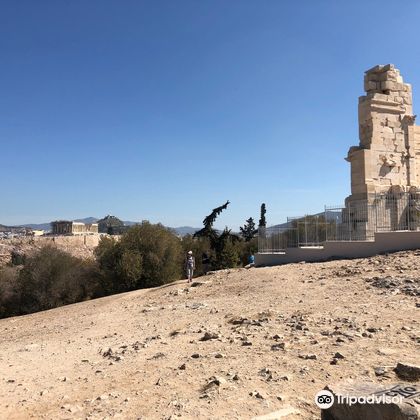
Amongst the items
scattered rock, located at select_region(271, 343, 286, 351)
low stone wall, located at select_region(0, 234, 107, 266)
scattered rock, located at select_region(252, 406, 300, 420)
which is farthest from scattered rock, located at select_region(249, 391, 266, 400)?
low stone wall, located at select_region(0, 234, 107, 266)

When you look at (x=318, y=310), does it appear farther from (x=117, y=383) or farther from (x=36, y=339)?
(x=36, y=339)

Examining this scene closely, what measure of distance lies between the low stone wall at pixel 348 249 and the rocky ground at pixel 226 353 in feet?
7.90

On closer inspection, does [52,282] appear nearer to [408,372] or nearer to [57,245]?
[408,372]

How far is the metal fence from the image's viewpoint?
1694 cm

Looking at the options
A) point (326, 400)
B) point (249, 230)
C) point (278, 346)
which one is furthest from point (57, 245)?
point (326, 400)

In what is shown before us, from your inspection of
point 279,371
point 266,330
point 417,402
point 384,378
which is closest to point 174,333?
point 266,330

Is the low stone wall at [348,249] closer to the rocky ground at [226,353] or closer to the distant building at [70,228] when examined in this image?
the rocky ground at [226,353]

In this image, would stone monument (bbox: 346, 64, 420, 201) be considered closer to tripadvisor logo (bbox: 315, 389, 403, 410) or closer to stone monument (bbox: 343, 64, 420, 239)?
stone monument (bbox: 343, 64, 420, 239)

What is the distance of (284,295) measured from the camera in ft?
35.6

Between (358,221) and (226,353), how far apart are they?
39.8ft

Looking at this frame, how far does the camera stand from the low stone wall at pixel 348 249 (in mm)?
14461

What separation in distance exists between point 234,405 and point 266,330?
2913 mm

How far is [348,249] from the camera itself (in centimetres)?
1584

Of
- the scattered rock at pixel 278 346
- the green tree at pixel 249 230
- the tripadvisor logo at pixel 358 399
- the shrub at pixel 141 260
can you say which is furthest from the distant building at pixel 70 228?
the tripadvisor logo at pixel 358 399
